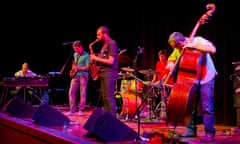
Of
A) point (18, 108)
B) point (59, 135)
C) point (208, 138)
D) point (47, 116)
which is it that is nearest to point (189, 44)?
point (208, 138)

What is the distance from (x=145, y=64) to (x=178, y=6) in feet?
7.75

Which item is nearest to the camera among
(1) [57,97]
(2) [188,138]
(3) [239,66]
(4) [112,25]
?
(2) [188,138]

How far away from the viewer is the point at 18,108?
7047 millimetres

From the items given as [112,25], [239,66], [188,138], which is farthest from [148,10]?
[188,138]

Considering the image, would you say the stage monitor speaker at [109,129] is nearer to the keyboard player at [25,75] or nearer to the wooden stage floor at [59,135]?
the wooden stage floor at [59,135]

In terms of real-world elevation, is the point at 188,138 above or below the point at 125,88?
below

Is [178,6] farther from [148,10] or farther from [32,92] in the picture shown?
[32,92]

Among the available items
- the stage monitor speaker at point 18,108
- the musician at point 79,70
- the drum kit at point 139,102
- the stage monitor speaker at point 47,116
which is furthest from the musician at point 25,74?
the stage monitor speaker at point 47,116

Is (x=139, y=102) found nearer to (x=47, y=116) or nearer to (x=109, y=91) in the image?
(x=109, y=91)

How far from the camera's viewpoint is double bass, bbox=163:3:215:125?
5.20 meters

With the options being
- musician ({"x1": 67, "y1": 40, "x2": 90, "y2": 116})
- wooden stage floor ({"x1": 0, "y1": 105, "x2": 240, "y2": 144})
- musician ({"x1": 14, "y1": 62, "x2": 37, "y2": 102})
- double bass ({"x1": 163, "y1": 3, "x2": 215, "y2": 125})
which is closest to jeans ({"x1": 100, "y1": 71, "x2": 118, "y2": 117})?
wooden stage floor ({"x1": 0, "y1": 105, "x2": 240, "y2": 144})

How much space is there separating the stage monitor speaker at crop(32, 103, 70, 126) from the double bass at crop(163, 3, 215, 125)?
1.89 metres

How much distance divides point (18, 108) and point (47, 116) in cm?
127

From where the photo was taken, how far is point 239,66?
718 centimetres
